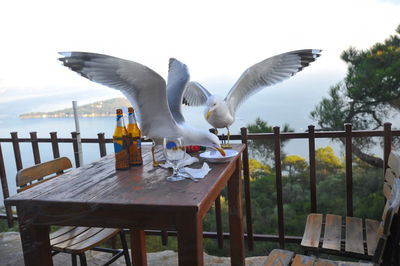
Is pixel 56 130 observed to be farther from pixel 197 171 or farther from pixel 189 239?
pixel 189 239

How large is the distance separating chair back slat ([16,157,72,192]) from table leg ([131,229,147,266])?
1.80ft

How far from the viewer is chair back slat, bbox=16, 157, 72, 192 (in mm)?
1417

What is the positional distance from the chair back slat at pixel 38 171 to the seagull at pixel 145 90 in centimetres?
63

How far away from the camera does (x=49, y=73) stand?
9.48ft

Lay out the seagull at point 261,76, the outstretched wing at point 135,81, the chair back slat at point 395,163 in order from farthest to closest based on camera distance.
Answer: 1. the seagull at point 261,76
2. the chair back slat at point 395,163
3. the outstretched wing at point 135,81

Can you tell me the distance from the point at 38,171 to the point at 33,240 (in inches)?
24.4

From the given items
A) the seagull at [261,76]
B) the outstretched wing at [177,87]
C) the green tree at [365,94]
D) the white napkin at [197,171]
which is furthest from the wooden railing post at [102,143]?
the green tree at [365,94]

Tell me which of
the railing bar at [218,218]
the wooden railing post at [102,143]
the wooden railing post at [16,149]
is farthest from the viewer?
the wooden railing post at [16,149]

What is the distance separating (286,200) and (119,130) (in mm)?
2412

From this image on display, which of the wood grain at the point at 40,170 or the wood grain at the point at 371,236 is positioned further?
the wood grain at the point at 40,170

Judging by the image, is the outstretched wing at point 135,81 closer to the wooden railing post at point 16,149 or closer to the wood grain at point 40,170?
the wood grain at point 40,170

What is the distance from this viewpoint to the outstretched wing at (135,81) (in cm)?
109

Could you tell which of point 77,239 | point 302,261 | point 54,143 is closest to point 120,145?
point 77,239

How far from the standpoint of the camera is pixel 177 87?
1513 millimetres
